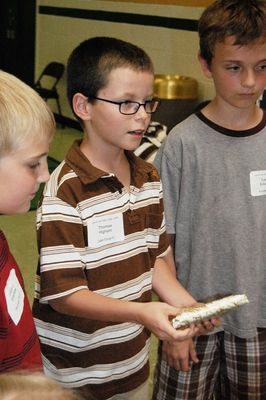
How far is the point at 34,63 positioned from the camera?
855 cm

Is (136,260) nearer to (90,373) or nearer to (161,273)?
(161,273)

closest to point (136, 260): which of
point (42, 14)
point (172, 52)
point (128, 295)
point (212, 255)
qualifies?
point (128, 295)

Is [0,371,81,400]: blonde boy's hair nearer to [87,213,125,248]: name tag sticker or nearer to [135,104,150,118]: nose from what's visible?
[87,213,125,248]: name tag sticker

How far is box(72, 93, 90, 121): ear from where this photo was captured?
57.7 inches

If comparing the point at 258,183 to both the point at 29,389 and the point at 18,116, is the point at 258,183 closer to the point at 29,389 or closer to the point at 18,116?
the point at 18,116

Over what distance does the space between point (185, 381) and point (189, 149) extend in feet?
2.41

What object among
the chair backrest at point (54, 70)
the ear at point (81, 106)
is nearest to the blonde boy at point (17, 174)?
the ear at point (81, 106)

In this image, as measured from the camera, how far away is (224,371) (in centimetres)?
176

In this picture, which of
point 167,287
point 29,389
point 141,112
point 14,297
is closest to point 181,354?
point 167,287

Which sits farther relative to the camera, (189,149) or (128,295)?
(189,149)

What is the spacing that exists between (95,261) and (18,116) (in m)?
0.45

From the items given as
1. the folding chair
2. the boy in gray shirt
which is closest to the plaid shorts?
the boy in gray shirt

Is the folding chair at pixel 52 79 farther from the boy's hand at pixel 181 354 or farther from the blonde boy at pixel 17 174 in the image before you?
the blonde boy at pixel 17 174

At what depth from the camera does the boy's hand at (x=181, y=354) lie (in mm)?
1576
